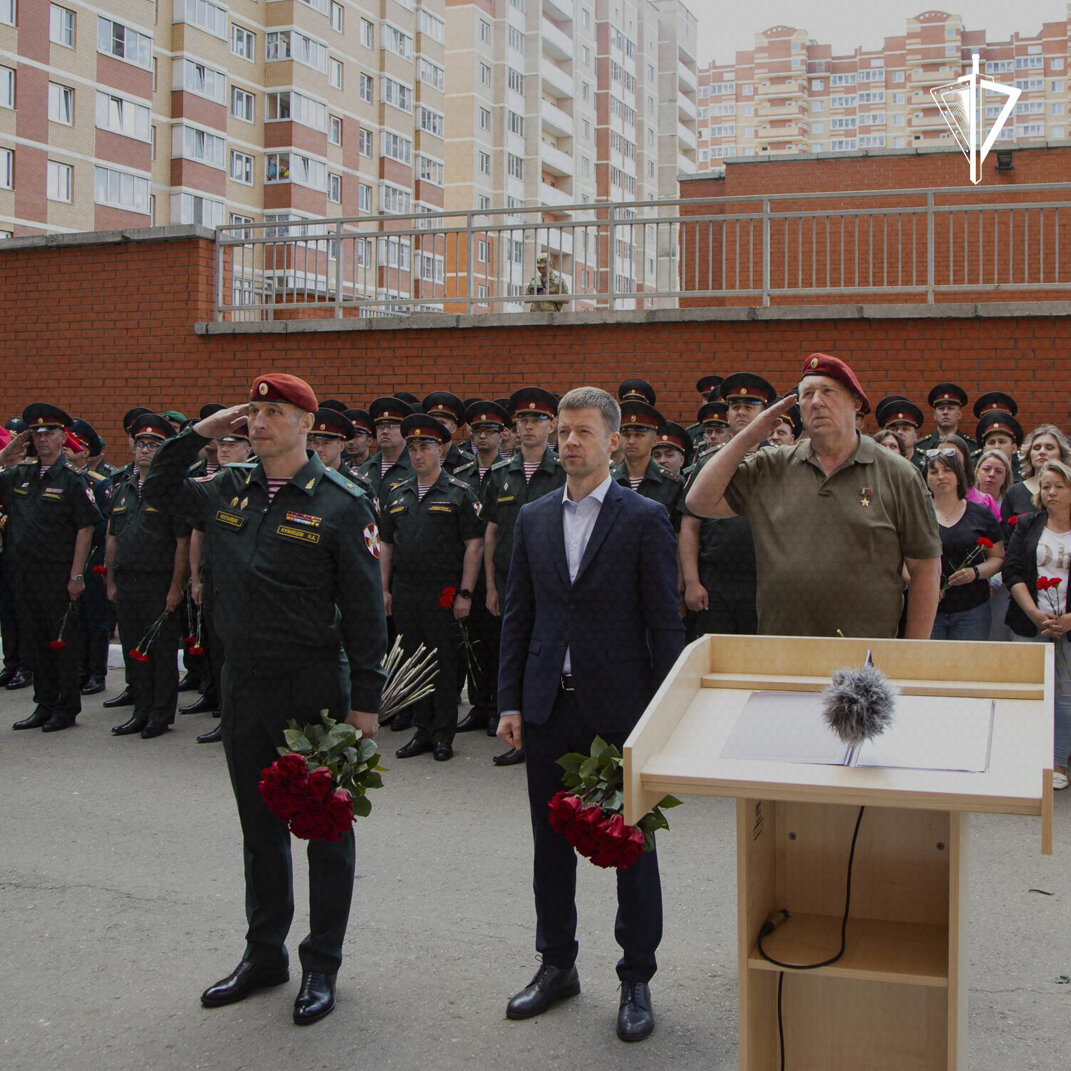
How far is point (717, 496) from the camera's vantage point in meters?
4.37

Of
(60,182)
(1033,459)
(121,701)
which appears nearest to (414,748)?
(121,701)

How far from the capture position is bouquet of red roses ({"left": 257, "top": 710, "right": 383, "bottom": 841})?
12.4 ft

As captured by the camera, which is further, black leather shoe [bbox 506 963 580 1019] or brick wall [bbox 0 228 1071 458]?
brick wall [bbox 0 228 1071 458]

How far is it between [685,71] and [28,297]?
97.1 m

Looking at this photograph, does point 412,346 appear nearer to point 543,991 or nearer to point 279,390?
point 279,390

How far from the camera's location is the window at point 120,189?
4728cm

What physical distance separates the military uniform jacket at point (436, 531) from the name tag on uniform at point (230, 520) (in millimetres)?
3800

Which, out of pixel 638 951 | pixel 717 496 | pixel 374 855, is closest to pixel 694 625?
pixel 374 855

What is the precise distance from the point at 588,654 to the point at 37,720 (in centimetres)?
575

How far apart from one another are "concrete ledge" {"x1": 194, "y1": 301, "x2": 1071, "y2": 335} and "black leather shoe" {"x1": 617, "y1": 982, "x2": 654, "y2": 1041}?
8.93 m

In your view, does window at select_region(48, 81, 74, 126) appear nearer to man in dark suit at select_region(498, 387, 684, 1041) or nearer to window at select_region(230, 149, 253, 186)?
window at select_region(230, 149, 253, 186)

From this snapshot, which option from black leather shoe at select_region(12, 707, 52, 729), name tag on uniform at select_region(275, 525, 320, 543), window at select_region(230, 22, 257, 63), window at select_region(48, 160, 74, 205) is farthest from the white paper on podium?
window at select_region(230, 22, 257, 63)

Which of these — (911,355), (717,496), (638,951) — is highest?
(911,355)

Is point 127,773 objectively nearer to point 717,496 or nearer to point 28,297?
point 717,496
